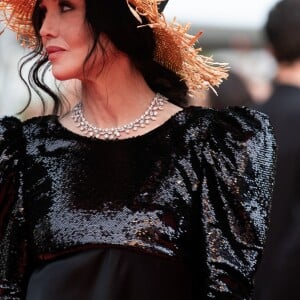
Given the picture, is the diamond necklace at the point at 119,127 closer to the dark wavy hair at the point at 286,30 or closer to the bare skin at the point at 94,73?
the bare skin at the point at 94,73

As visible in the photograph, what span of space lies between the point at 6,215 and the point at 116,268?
39cm

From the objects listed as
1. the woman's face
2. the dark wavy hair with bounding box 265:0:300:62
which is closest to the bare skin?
the woman's face

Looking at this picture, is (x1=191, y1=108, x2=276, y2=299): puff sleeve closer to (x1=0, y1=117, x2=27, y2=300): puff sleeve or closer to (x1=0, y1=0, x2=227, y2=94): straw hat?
(x1=0, y1=0, x2=227, y2=94): straw hat

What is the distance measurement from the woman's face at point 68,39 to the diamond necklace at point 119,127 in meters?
0.15

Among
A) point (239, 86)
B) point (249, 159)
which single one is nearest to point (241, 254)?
point (249, 159)

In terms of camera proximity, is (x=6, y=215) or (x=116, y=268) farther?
(x=6, y=215)

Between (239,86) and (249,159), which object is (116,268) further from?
(239,86)

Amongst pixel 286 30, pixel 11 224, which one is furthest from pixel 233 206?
pixel 286 30

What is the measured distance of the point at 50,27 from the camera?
281cm

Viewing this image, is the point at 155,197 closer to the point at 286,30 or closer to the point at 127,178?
the point at 127,178

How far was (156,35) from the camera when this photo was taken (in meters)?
2.94

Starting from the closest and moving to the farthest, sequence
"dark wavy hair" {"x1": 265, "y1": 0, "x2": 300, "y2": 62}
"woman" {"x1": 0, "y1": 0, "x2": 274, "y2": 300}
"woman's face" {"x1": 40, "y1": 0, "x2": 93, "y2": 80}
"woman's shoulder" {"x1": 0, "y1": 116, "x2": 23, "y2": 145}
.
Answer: "woman" {"x1": 0, "y1": 0, "x2": 274, "y2": 300} → "woman's face" {"x1": 40, "y1": 0, "x2": 93, "y2": 80} → "woman's shoulder" {"x1": 0, "y1": 116, "x2": 23, "y2": 145} → "dark wavy hair" {"x1": 265, "y1": 0, "x2": 300, "y2": 62}

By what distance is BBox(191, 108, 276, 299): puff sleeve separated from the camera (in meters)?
2.73

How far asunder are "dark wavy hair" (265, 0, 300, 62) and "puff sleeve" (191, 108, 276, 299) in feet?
3.57
